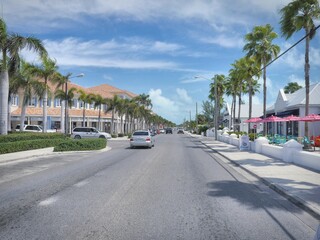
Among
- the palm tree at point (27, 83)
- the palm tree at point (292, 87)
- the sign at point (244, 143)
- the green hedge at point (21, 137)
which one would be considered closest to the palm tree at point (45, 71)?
the palm tree at point (27, 83)

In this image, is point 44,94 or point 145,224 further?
point 44,94

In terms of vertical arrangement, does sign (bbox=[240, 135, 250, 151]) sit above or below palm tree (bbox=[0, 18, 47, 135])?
below

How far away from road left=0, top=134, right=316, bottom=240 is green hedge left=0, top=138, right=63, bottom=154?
339 inches

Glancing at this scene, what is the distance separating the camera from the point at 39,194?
9.11m

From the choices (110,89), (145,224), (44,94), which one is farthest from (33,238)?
(110,89)

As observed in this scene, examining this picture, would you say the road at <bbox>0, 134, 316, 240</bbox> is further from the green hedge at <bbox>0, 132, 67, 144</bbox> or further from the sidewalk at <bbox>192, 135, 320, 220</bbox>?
the green hedge at <bbox>0, 132, 67, 144</bbox>

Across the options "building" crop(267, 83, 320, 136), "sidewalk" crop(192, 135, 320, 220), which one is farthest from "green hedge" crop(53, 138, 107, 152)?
"building" crop(267, 83, 320, 136)

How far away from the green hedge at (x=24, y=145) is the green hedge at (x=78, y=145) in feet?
5.13

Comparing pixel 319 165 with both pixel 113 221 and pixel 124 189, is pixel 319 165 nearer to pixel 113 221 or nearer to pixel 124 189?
pixel 124 189

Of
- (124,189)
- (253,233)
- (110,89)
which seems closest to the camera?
(253,233)

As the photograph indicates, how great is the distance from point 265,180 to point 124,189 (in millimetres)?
4811

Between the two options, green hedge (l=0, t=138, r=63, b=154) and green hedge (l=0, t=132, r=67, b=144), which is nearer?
green hedge (l=0, t=138, r=63, b=154)

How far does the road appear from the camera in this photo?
5891 millimetres

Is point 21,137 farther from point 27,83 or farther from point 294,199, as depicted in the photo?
point 294,199
